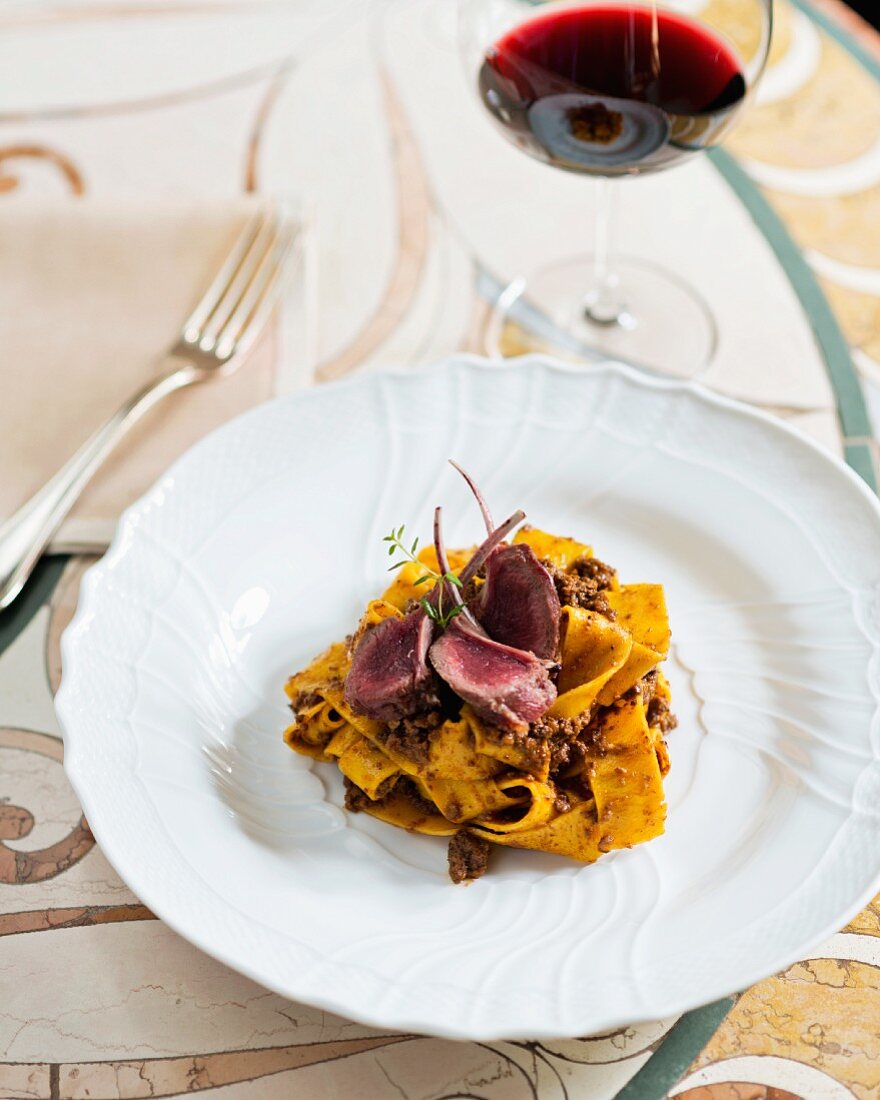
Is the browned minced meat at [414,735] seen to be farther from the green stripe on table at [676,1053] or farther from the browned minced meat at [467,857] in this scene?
the green stripe on table at [676,1053]

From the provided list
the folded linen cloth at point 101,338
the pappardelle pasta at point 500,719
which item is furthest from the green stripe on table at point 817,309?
the folded linen cloth at point 101,338

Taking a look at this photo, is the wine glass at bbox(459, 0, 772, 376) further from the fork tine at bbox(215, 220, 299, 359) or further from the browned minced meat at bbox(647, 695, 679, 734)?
the browned minced meat at bbox(647, 695, 679, 734)

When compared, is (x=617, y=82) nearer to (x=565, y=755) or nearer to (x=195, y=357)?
(x=195, y=357)

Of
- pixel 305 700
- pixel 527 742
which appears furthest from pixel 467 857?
pixel 305 700

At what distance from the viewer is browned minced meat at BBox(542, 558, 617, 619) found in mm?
1814

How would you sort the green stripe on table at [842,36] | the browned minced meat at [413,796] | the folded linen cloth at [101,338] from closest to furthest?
the browned minced meat at [413,796] → the folded linen cloth at [101,338] → the green stripe on table at [842,36]

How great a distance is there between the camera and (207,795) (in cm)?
173

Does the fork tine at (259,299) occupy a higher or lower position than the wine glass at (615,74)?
lower

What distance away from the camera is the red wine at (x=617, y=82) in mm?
2207

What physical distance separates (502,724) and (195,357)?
1.33 m

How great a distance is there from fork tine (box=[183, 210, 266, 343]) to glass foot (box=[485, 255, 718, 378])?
0.61 metres

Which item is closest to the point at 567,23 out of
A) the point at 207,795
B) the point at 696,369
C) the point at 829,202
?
the point at 696,369

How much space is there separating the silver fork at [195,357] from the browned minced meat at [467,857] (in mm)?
1019

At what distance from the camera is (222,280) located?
273 cm
